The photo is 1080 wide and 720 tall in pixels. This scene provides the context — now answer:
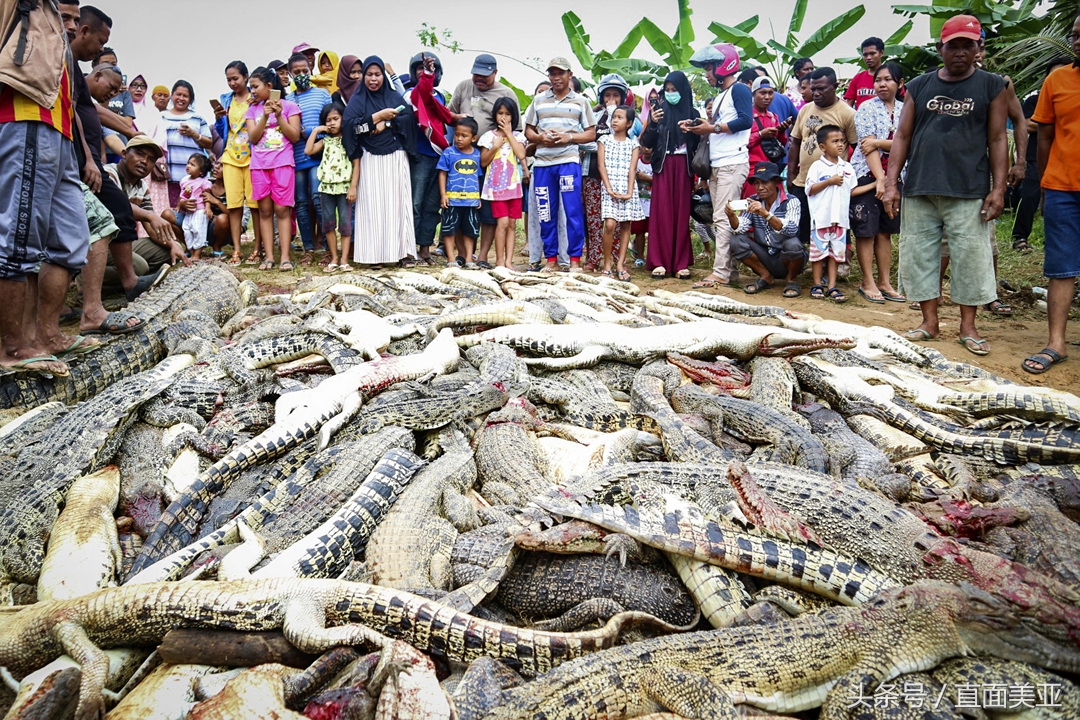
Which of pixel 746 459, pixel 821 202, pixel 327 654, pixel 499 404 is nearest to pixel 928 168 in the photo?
pixel 821 202

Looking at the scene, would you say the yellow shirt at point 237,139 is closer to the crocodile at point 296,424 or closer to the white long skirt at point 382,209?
the white long skirt at point 382,209

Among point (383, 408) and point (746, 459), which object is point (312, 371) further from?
point (746, 459)

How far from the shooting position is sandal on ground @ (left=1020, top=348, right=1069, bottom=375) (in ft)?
17.8

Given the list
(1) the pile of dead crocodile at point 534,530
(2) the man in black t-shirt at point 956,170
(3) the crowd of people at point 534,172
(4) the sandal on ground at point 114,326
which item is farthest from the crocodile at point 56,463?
(2) the man in black t-shirt at point 956,170

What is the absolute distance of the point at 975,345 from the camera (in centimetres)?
601

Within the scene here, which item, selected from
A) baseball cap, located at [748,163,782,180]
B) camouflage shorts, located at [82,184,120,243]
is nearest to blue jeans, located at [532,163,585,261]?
baseball cap, located at [748,163,782,180]

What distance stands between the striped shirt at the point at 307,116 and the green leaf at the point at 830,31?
773 cm

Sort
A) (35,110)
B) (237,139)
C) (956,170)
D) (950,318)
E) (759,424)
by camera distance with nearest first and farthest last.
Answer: (759,424) < (35,110) < (956,170) < (950,318) < (237,139)

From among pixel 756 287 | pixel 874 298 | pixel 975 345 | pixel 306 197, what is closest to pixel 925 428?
pixel 975 345

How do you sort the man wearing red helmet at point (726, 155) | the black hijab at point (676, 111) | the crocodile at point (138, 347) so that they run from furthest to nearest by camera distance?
the black hijab at point (676, 111) < the man wearing red helmet at point (726, 155) < the crocodile at point (138, 347)

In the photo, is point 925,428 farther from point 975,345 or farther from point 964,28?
point 964,28

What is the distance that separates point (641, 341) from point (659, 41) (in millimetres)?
9868

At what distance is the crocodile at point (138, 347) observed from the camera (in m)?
4.41

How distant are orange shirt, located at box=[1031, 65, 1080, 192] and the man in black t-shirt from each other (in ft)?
0.92
